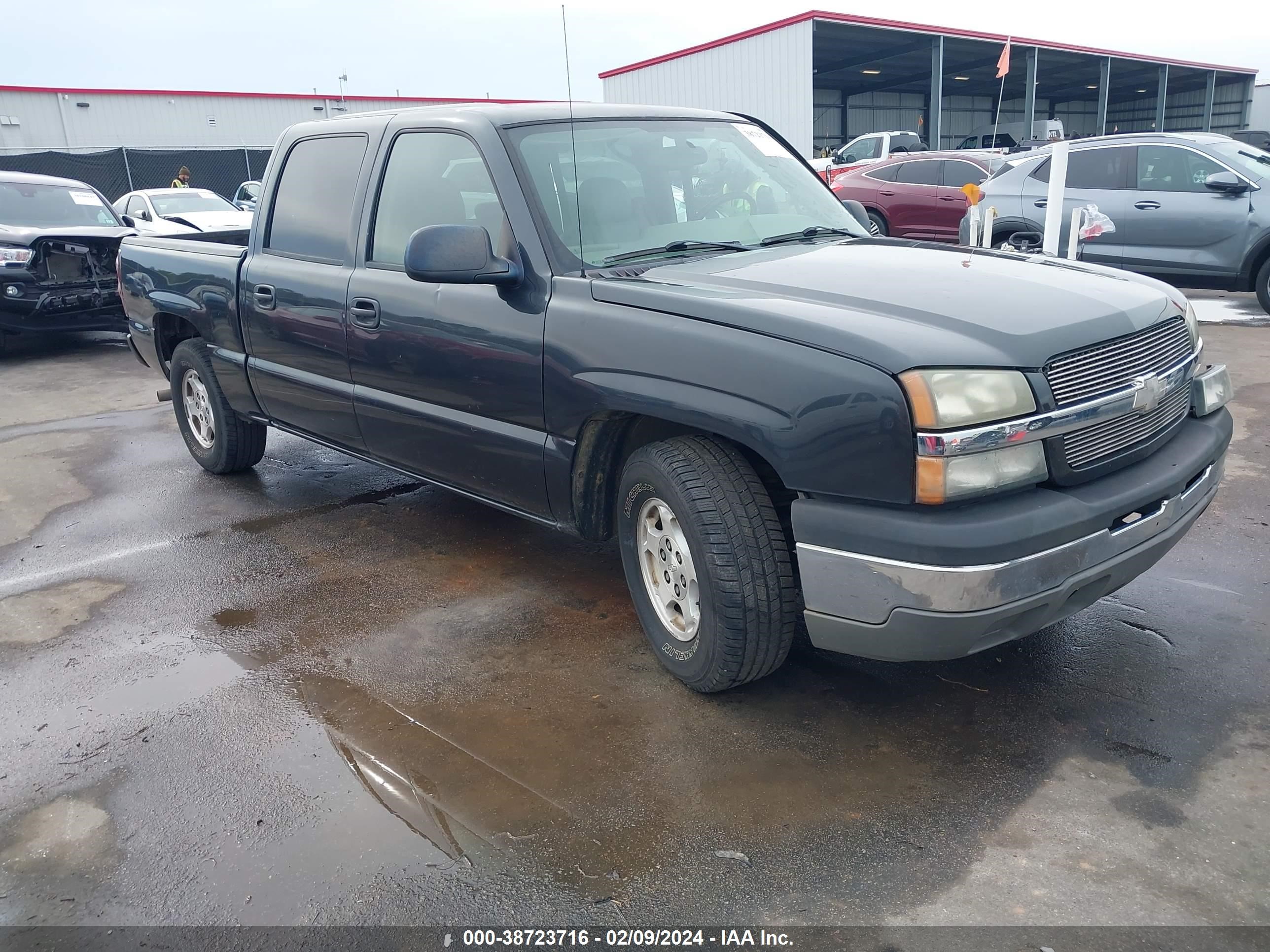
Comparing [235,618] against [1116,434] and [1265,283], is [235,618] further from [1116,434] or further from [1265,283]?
[1265,283]

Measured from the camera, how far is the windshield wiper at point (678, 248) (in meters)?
3.39

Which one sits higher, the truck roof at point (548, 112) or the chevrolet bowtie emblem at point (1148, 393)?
the truck roof at point (548, 112)

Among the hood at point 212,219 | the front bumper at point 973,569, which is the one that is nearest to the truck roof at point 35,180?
the hood at point 212,219

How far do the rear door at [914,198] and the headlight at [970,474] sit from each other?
1120cm

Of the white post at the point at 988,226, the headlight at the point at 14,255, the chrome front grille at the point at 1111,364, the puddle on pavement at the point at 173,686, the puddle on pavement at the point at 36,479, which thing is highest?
the headlight at the point at 14,255

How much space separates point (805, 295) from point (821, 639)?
0.96 metres

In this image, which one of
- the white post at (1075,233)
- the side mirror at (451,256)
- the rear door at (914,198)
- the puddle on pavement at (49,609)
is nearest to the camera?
the side mirror at (451,256)

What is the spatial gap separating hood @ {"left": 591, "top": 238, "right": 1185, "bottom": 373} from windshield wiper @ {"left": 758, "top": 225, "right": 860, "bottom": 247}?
207 mm

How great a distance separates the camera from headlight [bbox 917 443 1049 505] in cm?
240

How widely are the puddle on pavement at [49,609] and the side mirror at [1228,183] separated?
923cm

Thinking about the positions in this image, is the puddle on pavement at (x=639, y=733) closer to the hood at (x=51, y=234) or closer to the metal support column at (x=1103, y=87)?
the hood at (x=51, y=234)

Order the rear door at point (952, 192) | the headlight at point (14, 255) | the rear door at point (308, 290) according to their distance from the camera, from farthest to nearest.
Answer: the rear door at point (952, 192), the headlight at point (14, 255), the rear door at point (308, 290)

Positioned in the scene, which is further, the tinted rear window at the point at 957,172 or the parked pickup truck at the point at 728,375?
the tinted rear window at the point at 957,172

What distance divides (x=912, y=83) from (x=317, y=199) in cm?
3830
